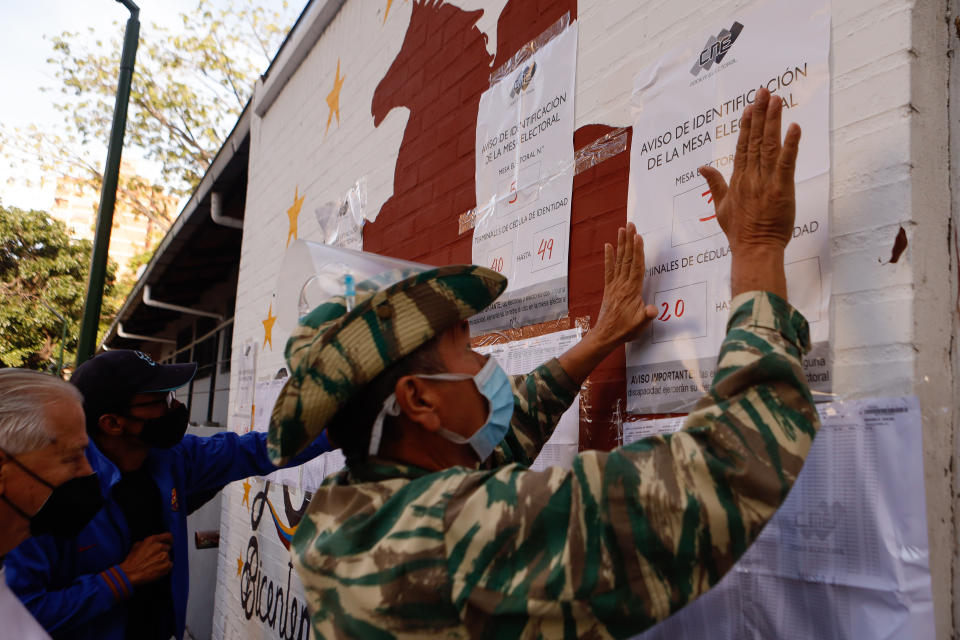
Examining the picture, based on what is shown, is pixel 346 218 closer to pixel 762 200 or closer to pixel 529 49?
pixel 529 49

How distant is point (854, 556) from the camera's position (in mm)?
1225

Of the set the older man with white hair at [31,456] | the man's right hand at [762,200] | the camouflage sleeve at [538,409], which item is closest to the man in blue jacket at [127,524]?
the older man with white hair at [31,456]

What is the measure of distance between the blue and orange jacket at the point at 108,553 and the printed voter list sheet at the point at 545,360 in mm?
876

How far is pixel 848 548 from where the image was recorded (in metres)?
1.24

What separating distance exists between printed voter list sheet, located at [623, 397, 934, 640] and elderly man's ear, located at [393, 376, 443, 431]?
29.7 inches

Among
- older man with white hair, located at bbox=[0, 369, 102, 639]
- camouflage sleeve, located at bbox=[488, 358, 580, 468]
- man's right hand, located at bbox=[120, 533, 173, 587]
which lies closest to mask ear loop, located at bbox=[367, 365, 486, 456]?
camouflage sleeve, located at bbox=[488, 358, 580, 468]

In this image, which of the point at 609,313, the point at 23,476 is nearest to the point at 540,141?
the point at 609,313

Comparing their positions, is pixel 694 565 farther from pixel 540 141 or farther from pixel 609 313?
pixel 540 141

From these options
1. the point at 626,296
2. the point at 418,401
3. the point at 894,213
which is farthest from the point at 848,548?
the point at 418,401

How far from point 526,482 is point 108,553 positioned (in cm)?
206

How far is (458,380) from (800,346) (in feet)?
2.05

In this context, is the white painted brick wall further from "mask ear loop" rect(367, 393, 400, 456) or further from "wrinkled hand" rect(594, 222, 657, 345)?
"mask ear loop" rect(367, 393, 400, 456)

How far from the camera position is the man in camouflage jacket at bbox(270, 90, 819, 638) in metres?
0.98

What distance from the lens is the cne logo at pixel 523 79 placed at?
91.5 inches
